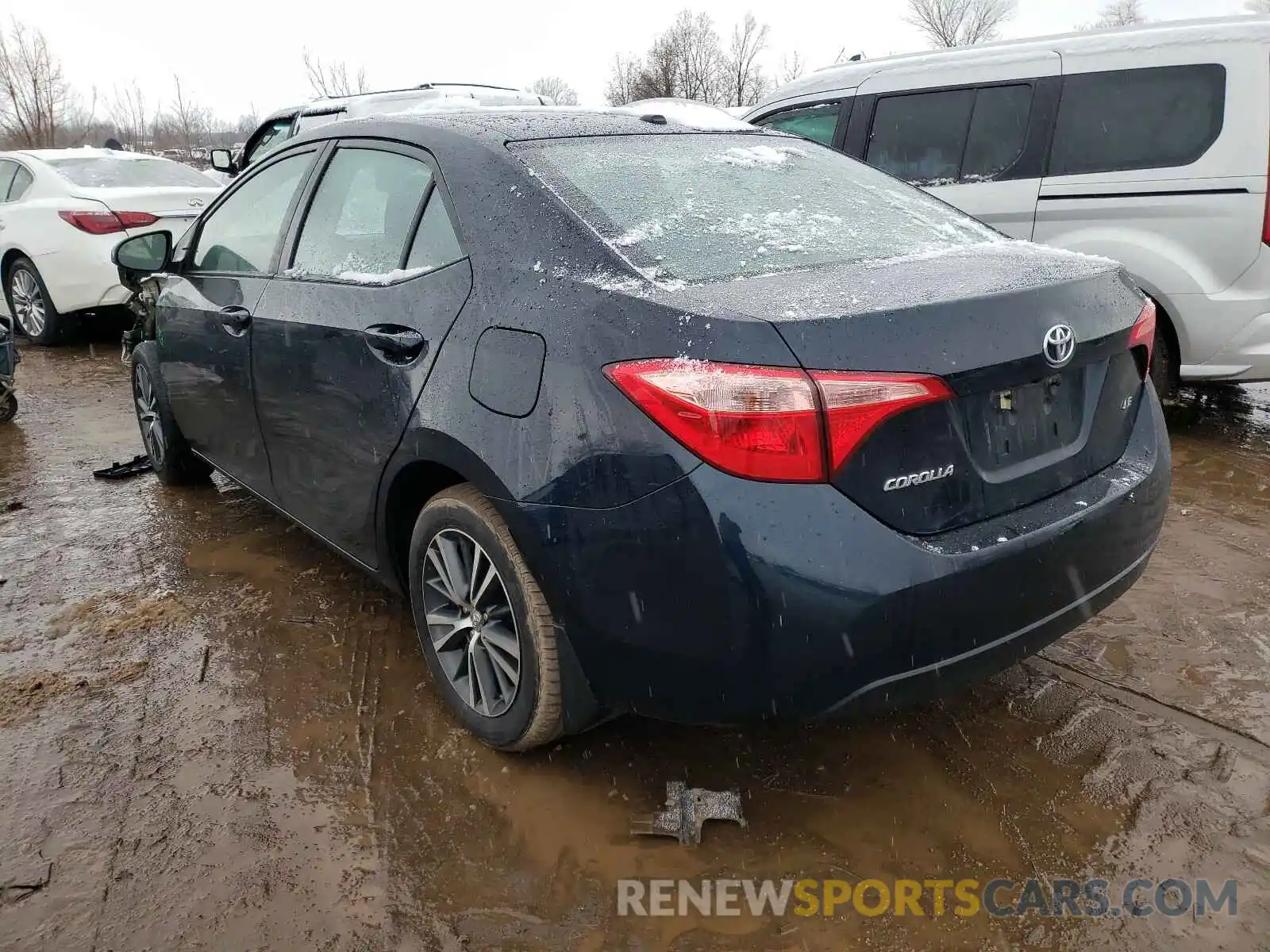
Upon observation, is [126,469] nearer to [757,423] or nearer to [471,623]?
[471,623]

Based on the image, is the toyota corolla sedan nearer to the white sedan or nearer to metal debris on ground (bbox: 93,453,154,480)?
metal debris on ground (bbox: 93,453,154,480)

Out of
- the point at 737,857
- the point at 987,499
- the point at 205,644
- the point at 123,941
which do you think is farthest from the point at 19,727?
the point at 987,499

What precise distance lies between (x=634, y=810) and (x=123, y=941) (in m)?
1.09

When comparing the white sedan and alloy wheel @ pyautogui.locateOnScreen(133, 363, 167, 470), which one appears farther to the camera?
the white sedan

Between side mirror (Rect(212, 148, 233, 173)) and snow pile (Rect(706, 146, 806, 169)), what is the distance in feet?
28.2

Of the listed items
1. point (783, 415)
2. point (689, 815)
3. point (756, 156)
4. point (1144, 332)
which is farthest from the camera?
point (756, 156)

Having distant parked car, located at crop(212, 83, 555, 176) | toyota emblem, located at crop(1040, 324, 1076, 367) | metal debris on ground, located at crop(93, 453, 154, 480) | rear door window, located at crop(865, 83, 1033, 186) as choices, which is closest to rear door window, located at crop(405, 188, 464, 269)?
toyota emblem, located at crop(1040, 324, 1076, 367)

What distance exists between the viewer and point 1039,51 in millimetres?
4895

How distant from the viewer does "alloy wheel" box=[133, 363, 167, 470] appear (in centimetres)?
436

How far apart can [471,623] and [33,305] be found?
7.57m

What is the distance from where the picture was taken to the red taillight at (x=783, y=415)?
169 centimetres

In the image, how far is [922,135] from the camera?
17.8 ft

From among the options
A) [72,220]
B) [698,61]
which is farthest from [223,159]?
[698,61]

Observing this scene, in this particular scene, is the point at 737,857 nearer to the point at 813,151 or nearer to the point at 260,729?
the point at 260,729
